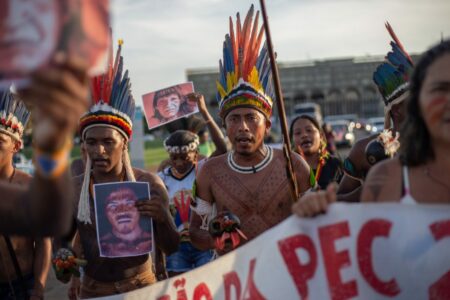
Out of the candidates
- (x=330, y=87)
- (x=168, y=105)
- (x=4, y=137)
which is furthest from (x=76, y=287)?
(x=330, y=87)

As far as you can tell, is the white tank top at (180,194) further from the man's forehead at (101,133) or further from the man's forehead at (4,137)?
the man's forehead at (4,137)

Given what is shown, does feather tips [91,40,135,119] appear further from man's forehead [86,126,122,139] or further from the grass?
the grass

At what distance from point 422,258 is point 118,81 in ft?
8.02

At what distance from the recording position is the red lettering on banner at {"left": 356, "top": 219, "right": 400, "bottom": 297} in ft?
8.10

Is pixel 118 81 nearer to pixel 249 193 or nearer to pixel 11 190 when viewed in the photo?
pixel 249 193

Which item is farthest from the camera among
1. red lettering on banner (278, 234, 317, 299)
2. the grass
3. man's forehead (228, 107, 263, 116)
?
the grass

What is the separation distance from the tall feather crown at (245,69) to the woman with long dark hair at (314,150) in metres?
2.11

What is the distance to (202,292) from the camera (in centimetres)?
307

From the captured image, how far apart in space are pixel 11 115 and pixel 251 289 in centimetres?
204

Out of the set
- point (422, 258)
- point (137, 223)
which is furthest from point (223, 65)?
point (422, 258)

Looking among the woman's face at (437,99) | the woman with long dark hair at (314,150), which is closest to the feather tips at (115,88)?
the woman's face at (437,99)

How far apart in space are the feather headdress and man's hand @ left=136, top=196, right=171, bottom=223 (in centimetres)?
31

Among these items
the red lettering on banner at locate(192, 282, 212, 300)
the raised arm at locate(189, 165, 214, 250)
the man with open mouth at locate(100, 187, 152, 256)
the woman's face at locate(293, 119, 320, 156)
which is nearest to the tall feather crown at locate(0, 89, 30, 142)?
the man with open mouth at locate(100, 187, 152, 256)

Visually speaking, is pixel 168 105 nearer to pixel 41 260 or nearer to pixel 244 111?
pixel 244 111
